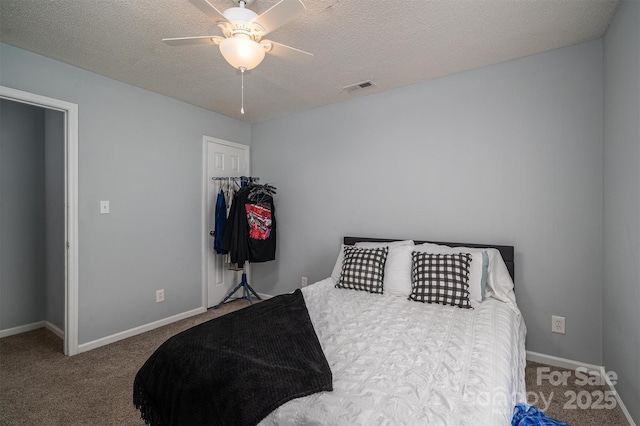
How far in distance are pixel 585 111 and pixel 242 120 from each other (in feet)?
11.7

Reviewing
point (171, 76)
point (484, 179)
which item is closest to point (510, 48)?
point (484, 179)

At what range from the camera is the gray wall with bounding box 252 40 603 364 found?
2.17 meters

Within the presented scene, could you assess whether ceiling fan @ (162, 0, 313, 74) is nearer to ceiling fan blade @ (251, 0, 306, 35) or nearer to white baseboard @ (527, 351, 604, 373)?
ceiling fan blade @ (251, 0, 306, 35)

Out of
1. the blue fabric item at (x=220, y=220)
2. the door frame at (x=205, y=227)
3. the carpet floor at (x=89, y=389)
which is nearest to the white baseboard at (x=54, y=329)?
the carpet floor at (x=89, y=389)

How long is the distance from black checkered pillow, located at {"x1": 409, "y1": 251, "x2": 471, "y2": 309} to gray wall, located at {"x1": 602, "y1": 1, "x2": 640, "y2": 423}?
818 millimetres

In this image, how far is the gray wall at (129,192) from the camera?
255 cm

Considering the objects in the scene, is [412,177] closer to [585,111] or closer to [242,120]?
[585,111]

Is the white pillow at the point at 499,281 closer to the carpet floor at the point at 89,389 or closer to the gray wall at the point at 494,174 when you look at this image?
the gray wall at the point at 494,174

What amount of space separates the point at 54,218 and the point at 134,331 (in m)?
1.41

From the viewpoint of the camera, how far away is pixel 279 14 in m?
1.45

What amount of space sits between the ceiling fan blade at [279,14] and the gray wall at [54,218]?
254 cm

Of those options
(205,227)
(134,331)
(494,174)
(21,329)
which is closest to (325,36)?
(494,174)

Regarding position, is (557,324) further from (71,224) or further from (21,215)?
(21,215)

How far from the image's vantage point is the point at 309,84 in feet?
9.46
